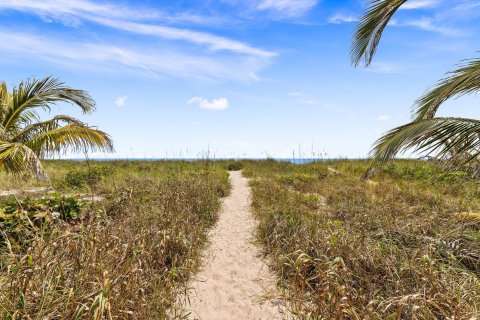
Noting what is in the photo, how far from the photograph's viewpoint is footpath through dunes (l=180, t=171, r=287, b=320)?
10.9 ft

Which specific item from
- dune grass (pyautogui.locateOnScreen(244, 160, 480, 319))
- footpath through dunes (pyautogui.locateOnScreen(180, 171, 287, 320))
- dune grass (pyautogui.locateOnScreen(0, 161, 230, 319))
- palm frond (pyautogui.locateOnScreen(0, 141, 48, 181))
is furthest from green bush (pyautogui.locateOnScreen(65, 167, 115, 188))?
footpath through dunes (pyautogui.locateOnScreen(180, 171, 287, 320))

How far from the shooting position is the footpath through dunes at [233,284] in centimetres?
332

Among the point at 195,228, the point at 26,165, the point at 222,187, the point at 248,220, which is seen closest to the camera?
the point at 26,165

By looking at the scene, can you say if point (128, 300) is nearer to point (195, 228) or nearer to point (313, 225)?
point (195, 228)

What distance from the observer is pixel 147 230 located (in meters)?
4.44

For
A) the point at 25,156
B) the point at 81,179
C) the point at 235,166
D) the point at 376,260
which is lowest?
the point at 376,260

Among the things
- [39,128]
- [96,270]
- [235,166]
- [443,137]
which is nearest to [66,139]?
[39,128]

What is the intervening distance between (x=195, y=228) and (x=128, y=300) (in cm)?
262

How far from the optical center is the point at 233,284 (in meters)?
4.02

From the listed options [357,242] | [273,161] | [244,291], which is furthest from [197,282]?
[273,161]

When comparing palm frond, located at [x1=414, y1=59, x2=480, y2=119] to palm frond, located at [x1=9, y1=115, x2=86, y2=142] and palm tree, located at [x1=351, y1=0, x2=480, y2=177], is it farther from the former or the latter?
palm frond, located at [x1=9, y1=115, x2=86, y2=142]

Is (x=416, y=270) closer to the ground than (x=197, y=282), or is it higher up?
higher up

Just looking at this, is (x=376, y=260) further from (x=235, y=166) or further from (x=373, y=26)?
(x=235, y=166)

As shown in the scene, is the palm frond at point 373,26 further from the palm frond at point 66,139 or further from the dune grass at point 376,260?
the palm frond at point 66,139
